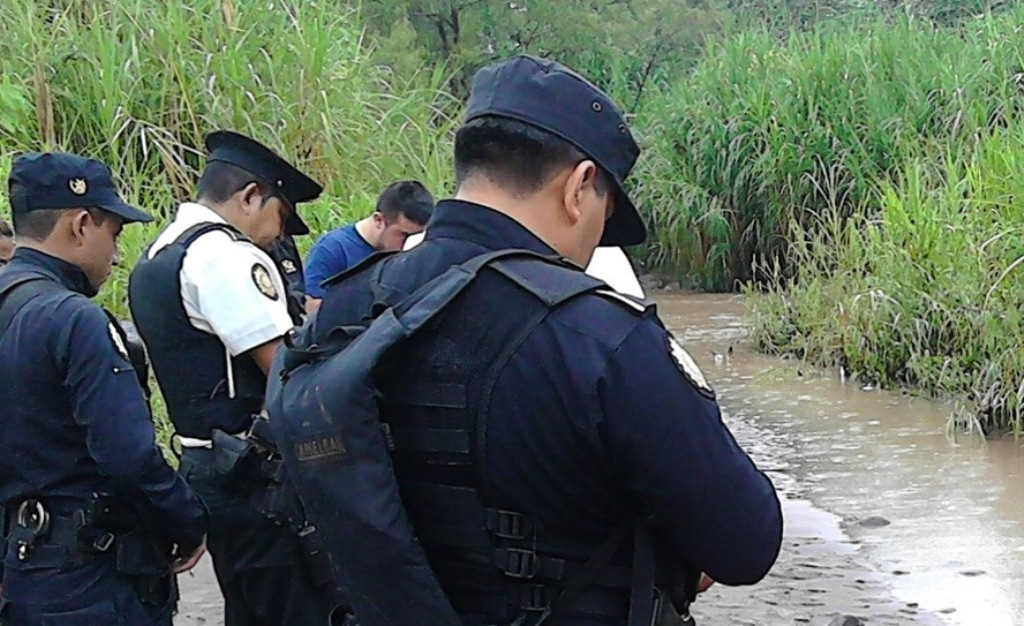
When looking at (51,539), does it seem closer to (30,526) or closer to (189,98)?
(30,526)

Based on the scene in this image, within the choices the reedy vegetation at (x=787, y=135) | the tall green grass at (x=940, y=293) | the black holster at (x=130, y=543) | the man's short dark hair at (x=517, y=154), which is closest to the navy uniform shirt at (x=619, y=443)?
the man's short dark hair at (x=517, y=154)

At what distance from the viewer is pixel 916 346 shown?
367 inches

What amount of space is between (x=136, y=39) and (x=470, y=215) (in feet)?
23.2

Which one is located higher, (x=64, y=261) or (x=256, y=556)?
(x=64, y=261)

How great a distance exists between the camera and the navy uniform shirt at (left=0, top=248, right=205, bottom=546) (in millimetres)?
2947

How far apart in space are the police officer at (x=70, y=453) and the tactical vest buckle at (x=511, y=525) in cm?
134

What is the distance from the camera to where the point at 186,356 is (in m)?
3.57

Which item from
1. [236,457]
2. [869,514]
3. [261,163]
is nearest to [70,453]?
[236,457]

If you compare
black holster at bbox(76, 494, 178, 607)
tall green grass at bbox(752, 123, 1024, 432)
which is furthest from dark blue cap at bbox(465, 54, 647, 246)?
tall green grass at bbox(752, 123, 1024, 432)

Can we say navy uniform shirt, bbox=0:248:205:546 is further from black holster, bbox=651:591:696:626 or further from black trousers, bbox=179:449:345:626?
black holster, bbox=651:591:696:626

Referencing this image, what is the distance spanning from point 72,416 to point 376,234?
2.62 metres

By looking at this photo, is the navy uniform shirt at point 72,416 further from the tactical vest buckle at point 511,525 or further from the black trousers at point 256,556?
the tactical vest buckle at point 511,525

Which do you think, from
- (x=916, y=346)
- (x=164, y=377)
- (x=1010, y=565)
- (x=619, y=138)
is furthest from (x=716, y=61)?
(x=619, y=138)

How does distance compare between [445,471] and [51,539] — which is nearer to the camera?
[445,471]
